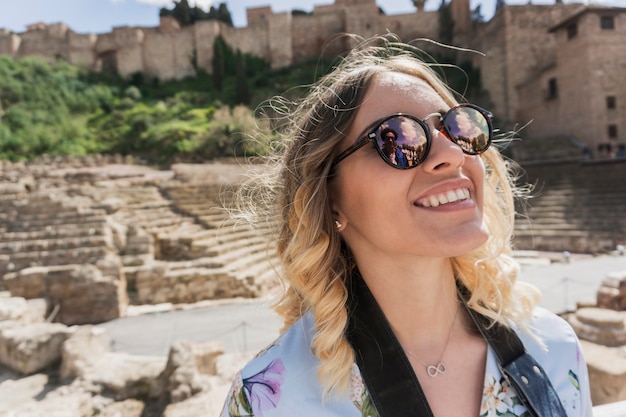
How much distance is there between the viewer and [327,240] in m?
1.26

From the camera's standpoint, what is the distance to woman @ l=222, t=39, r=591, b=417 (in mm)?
1069

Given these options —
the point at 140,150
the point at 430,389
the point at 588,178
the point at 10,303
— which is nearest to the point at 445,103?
the point at 430,389

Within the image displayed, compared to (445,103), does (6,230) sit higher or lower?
lower

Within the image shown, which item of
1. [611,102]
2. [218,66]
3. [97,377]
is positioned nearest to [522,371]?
[97,377]

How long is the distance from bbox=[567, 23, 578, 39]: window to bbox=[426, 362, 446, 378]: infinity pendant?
24998 mm

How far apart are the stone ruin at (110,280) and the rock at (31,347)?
13 millimetres

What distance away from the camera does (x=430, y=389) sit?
114 cm

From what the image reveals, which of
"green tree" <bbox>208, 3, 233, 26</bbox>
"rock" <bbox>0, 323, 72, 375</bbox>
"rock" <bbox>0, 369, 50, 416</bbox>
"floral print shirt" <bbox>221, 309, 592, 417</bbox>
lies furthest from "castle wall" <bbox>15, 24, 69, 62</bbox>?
"floral print shirt" <bbox>221, 309, 592, 417</bbox>

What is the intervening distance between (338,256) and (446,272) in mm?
363

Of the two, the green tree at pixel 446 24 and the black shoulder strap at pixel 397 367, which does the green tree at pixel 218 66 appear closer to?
the green tree at pixel 446 24

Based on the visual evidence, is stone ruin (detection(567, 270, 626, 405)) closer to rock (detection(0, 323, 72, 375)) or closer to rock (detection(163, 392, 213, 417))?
rock (detection(163, 392, 213, 417))

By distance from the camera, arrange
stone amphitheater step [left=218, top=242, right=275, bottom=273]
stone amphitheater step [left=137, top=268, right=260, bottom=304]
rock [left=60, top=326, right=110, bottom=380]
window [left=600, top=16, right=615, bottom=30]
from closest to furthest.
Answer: rock [left=60, top=326, right=110, bottom=380] < stone amphitheater step [left=137, top=268, right=260, bottom=304] < stone amphitheater step [left=218, top=242, right=275, bottom=273] < window [left=600, top=16, right=615, bottom=30]

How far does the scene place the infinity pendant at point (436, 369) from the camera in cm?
118

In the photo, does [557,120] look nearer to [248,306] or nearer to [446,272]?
[248,306]
